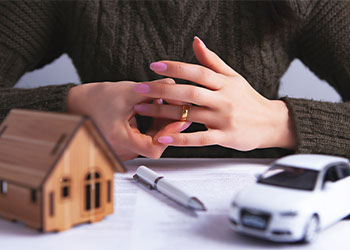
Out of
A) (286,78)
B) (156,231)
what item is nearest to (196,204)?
(156,231)

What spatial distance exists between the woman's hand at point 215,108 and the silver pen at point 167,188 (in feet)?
0.19

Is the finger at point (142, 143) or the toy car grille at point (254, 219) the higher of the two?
the toy car grille at point (254, 219)

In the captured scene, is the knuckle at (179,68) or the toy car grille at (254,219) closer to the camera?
the toy car grille at (254,219)

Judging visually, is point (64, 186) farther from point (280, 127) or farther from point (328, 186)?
point (280, 127)

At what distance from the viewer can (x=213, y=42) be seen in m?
0.87

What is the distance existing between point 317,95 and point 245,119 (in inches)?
29.5

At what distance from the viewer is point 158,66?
1.82ft

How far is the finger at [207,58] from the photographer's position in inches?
24.1

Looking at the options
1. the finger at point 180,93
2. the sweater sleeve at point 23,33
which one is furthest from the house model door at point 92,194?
the sweater sleeve at point 23,33

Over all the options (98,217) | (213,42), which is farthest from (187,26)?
(98,217)

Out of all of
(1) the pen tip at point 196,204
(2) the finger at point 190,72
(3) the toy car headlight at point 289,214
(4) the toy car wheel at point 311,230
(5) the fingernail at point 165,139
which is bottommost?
(1) the pen tip at point 196,204

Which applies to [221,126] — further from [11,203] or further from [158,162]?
[11,203]

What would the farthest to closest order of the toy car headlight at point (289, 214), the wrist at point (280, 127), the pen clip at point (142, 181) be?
the wrist at point (280, 127)
the pen clip at point (142, 181)
the toy car headlight at point (289, 214)

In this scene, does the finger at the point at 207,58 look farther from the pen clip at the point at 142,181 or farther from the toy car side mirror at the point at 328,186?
the toy car side mirror at the point at 328,186
